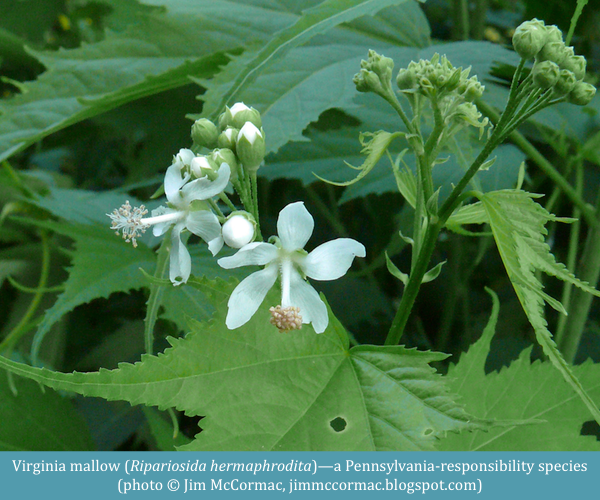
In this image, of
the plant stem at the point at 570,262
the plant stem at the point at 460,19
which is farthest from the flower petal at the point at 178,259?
the plant stem at the point at 460,19

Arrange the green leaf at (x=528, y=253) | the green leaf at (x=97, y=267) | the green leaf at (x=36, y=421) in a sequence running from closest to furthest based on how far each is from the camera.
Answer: the green leaf at (x=528, y=253) < the green leaf at (x=97, y=267) < the green leaf at (x=36, y=421)

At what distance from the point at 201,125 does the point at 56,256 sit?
63 cm

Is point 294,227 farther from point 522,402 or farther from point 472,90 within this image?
point 522,402

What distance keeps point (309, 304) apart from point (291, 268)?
0.10ft

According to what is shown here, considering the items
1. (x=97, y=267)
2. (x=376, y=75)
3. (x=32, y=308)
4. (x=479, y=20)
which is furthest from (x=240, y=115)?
(x=479, y=20)

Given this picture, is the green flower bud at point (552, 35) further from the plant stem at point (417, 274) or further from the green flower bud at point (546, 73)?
the plant stem at point (417, 274)

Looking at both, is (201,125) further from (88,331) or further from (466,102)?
(88,331)

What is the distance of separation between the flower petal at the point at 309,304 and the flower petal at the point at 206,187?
0.08m

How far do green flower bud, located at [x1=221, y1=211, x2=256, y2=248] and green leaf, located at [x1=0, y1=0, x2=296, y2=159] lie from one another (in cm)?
37

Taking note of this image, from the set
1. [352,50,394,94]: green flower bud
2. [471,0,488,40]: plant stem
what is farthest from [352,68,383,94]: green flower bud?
[471,0,488,40]: plant stem

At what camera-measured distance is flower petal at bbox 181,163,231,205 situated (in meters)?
0.40

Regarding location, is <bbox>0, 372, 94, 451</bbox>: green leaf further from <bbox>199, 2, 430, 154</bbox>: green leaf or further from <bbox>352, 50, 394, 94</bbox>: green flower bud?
<bbox>352, 50, 394, 94</bbox>: green flower bud

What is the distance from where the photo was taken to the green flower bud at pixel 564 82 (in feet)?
1.31

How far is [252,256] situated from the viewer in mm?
396
